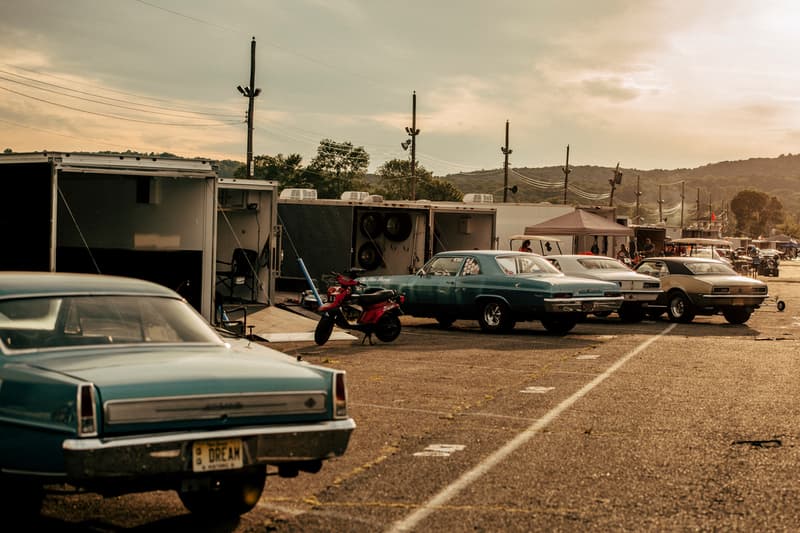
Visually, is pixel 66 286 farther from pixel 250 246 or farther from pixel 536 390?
pixel 250 246

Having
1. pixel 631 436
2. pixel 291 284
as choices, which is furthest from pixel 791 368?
pixel 291 284

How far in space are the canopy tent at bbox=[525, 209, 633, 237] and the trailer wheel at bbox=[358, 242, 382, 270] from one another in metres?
7.40

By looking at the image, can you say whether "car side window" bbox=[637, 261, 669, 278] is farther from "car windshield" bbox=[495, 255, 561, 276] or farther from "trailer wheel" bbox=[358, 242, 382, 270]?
"trailer wheel" bbox=[358, 242, 382, 270]

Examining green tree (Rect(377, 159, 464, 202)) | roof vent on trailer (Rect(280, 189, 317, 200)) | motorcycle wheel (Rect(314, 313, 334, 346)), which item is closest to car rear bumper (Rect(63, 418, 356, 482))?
motorcycle wheel (Rect(314, 313, 334, 346))

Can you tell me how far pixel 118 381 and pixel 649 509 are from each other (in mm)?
3299

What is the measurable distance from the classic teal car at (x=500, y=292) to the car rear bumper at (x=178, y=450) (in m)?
13.5

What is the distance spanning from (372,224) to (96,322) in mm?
25001

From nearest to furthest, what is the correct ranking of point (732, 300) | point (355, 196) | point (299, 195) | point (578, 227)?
point (732, 300) < point (355, 196) < point (299, 195) < point (578, 227)

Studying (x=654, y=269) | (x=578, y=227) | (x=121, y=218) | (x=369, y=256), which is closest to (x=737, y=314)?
(x=654, y=269)

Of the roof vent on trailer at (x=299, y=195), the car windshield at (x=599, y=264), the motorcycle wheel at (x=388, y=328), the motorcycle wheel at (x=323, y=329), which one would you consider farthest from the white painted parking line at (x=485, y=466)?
the roof vent on trailer at (x=299, y=195)

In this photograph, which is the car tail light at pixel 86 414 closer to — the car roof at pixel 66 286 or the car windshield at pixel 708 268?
the car roof at pixel 66 286

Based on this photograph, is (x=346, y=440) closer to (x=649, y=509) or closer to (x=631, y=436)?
(x=649, y=509)

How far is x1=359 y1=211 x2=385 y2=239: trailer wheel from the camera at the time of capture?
3119 cm

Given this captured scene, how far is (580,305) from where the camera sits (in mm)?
19219
